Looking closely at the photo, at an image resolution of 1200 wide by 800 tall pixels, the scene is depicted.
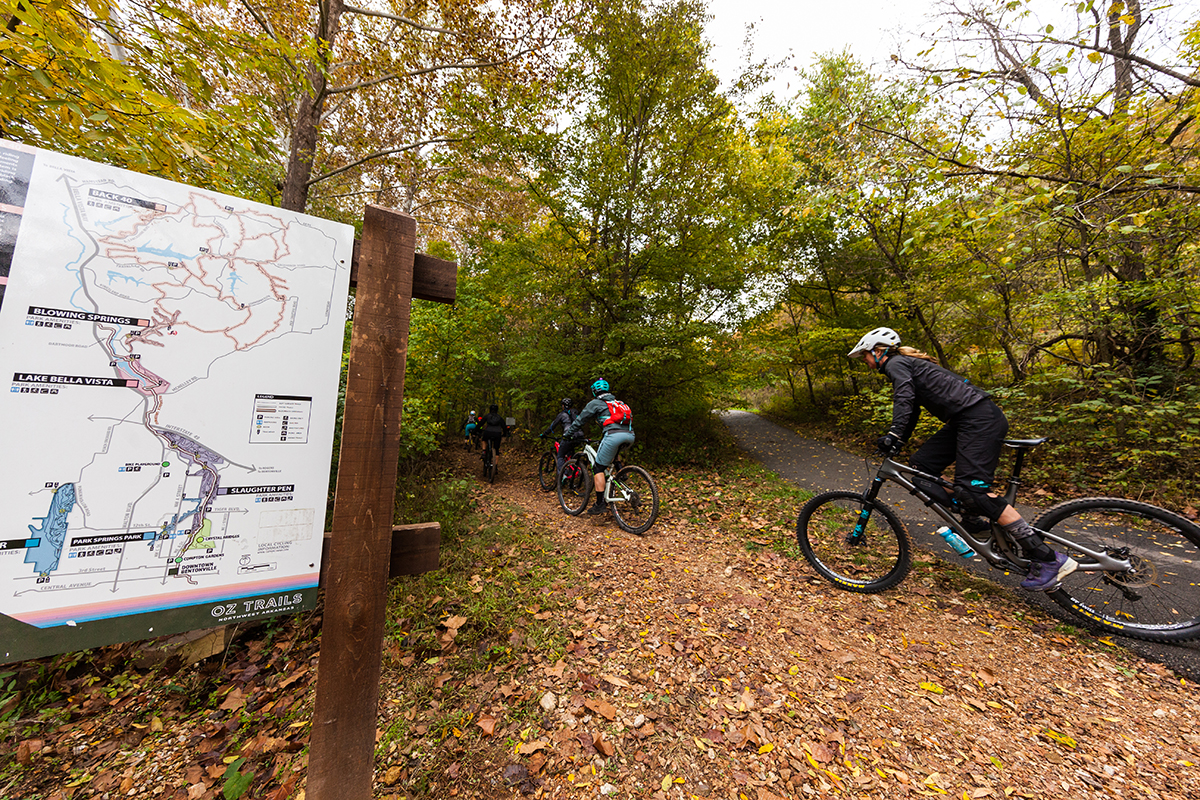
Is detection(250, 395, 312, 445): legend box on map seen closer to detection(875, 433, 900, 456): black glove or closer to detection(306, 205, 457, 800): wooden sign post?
detection(306, 205, 457, 800): wooden sign post

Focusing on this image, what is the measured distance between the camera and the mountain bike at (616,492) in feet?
16.5

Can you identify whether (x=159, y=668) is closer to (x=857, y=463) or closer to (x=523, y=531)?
(x=523, y=531)

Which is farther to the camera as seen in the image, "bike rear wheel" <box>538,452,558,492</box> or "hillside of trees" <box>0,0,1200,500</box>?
"bike rear wheel" <box>538,452,558,492</box>

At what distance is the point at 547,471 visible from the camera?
7.61 metres

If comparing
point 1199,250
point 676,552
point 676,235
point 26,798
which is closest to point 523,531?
point 676,552

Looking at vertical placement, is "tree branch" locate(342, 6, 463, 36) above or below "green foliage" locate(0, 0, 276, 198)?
above

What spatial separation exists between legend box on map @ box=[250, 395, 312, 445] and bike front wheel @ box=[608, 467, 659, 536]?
12.6 feet

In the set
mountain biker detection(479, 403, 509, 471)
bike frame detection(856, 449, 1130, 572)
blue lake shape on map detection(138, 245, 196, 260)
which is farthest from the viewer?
mountain biker detection(479, 403, 509, 471)

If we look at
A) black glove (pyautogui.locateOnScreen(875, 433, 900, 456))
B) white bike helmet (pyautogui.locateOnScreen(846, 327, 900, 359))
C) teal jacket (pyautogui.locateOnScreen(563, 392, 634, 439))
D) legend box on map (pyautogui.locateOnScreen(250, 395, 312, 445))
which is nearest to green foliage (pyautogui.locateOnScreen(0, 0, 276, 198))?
legend box on map (pyautogui.locateOnScreen(250, 395, 312, 445))

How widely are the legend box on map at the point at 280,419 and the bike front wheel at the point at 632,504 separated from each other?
3.84 m

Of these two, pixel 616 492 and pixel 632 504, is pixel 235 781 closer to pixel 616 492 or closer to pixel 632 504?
pixel 632 504

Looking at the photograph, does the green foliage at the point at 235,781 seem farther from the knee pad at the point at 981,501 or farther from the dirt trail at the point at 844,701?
the knee pad at the point at 981,501

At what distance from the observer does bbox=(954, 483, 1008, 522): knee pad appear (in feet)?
10.0

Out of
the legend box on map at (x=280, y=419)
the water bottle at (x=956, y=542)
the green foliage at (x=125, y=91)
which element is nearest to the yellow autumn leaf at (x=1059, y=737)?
the water bottle at (x=956, y=542)
